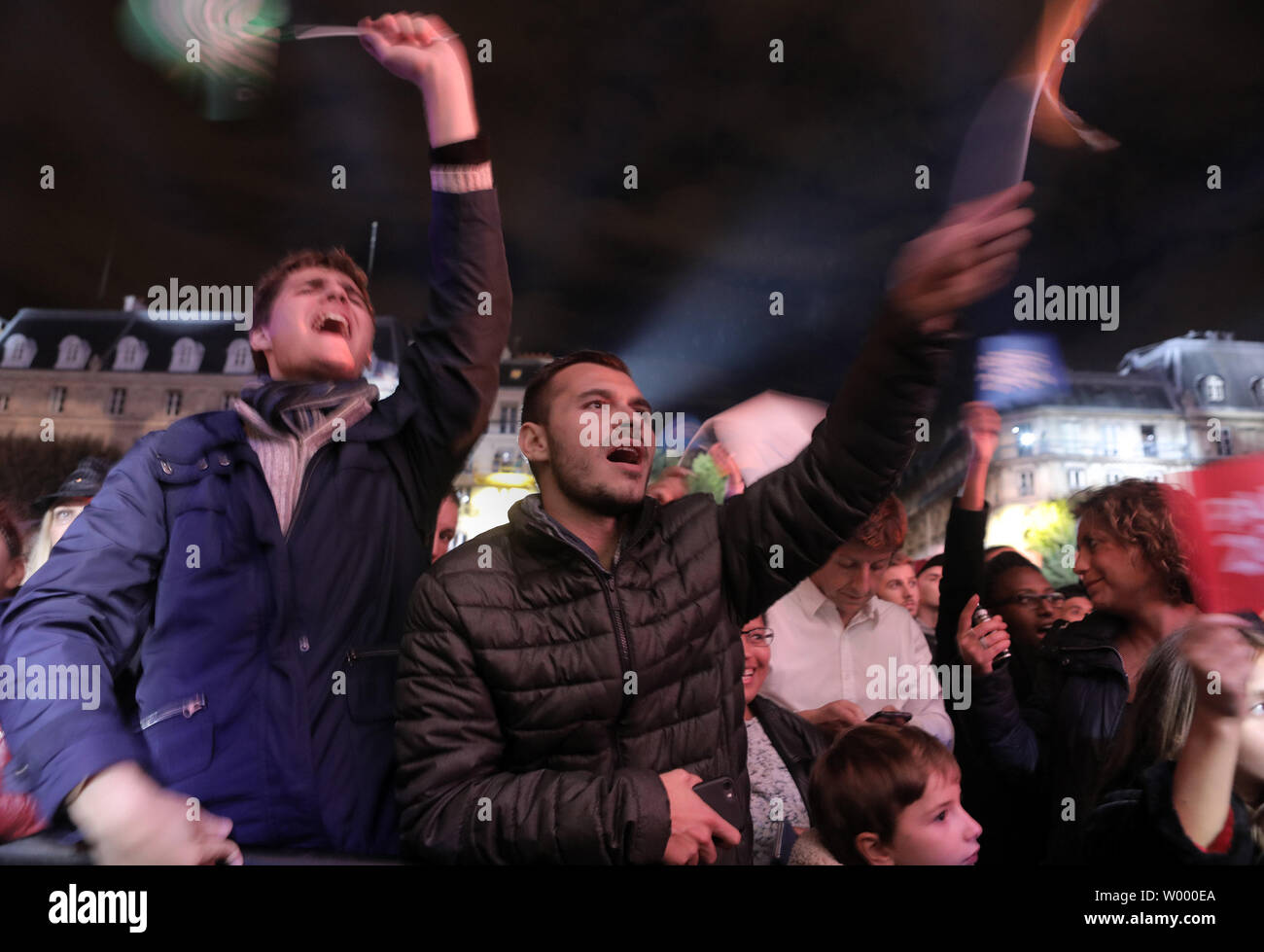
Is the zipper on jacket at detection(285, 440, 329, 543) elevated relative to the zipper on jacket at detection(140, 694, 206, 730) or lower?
elevated

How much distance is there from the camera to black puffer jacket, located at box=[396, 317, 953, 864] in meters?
1.85

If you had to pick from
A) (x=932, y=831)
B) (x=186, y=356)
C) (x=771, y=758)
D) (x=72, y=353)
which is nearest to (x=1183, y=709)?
(x=932, y=831)

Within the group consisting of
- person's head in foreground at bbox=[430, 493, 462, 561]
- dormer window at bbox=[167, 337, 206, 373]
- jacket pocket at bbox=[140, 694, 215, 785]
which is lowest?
jacket pocket at bbox=[140, 694, 215, 785]

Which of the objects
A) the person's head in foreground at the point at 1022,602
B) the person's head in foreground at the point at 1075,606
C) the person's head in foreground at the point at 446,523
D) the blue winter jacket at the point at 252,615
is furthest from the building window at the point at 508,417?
the person's head in foreground at the point at 1075,606

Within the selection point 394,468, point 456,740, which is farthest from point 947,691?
point 394,468

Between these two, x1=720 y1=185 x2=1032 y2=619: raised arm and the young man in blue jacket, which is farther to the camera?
the young man in blue jacket

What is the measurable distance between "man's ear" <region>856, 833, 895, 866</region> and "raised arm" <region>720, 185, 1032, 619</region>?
679mm

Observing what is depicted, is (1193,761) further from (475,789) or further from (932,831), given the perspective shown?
(475,789)

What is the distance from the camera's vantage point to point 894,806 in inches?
87.9

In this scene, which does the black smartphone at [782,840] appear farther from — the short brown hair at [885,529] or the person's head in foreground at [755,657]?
the short brown hair at [885,529]

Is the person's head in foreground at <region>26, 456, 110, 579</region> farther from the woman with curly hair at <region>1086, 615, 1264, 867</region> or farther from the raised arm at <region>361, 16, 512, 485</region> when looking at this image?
the woman with curly hair at <region>1086, 615, 1264, 867</region>

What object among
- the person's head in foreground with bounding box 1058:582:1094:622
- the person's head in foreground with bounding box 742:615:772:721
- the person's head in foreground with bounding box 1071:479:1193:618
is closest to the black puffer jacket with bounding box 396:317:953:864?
the person's head in foreground with bounding box 742:615:772:721

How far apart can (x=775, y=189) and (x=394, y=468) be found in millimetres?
1744

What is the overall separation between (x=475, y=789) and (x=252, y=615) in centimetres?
78
